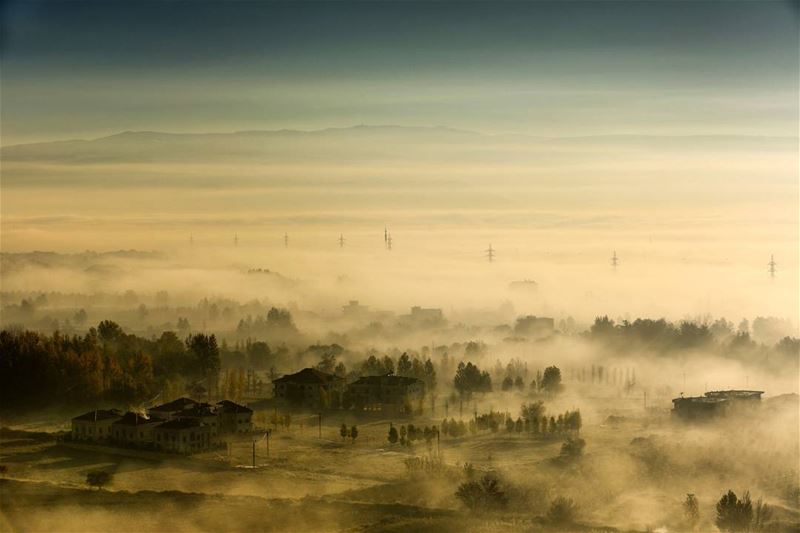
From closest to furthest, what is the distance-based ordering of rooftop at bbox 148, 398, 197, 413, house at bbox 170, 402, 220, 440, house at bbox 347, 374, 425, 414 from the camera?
1. house at bbox 170, 402, 220, 440
2. rooftop at bbox 148, 398, 197, 413
3. house at bbox 347, 374, 425, 414

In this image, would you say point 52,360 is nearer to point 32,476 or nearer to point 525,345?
point 32,476

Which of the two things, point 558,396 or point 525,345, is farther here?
point 525,345

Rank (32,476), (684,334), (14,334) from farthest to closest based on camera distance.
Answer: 1. (684,334)
2. (14,334)
3. (32,476)

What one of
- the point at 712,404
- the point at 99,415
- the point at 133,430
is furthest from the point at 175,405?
the point at 712,404

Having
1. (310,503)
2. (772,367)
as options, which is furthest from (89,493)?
(772,367)

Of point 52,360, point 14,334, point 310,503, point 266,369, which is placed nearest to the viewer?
point 310,503

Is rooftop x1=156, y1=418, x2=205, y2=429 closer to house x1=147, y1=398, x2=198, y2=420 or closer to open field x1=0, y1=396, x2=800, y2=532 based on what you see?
house x1=147, y1=398, x2=198, y2=420

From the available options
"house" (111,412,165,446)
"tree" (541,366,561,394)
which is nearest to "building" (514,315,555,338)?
"tree" (541,366,561,394)

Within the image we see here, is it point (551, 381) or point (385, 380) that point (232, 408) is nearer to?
point (385, 380)
